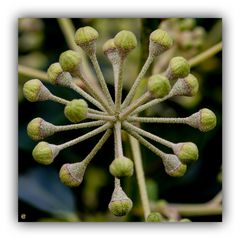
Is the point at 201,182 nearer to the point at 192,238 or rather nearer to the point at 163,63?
the point at 192,238

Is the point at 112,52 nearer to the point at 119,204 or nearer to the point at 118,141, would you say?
the point at 118,141

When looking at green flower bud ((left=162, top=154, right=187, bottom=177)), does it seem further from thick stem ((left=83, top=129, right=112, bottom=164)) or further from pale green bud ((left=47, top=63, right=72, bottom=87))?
pale green bud ((left=47, top=63, right=72, bottom=87))

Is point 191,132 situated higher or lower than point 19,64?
lower

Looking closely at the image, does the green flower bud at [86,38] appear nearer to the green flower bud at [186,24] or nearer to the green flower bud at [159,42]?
the green flower bud at [159,42]

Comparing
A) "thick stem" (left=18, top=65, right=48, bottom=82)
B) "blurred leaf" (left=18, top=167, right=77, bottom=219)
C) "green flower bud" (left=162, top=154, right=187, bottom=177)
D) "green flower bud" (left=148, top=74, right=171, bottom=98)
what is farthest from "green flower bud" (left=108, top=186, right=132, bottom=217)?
"blurred leaf" (left=18, top=167, right=77, bottom=219)
